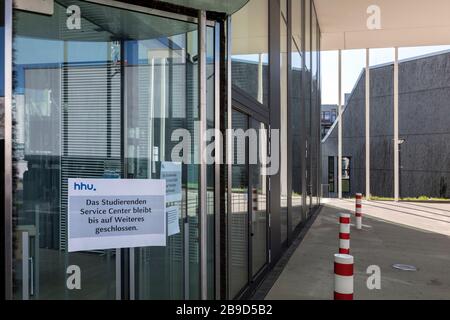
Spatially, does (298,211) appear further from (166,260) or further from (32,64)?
(32,64)

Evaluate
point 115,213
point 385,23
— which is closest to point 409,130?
point 385,23

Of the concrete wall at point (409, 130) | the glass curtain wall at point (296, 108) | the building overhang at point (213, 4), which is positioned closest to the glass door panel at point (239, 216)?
the building overhang at point (213, 4)

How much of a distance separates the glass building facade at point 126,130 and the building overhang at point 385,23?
988 cm

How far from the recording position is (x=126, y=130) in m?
3.38

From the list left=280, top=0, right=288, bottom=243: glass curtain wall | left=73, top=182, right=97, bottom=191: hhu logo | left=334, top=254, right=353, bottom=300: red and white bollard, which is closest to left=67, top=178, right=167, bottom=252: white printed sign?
left=73, top=182, right=97, bottom=191: hhu logo

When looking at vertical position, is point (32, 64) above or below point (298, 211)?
above

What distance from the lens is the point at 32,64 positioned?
2.67 m

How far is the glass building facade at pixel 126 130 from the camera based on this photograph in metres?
2.61

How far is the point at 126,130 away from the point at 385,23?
15.0 m

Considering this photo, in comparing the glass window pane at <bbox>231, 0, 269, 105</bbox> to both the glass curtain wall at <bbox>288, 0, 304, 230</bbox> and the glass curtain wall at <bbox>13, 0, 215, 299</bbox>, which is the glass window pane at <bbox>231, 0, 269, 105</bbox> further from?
the glass curtain wall at <bbox>288, 0, 304, 230</bbox>

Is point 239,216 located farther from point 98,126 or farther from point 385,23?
point 385,23
